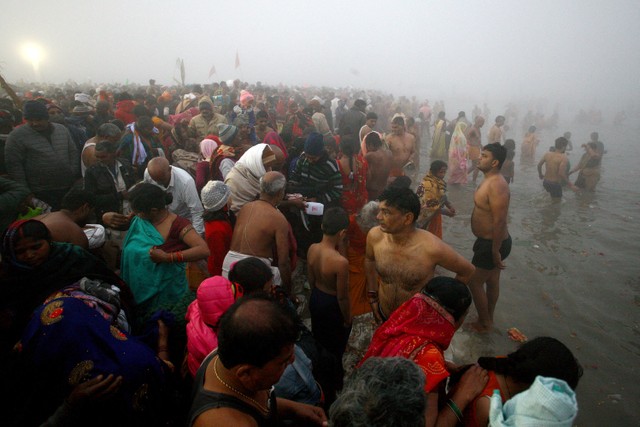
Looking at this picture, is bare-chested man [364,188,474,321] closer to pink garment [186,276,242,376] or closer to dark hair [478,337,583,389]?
dark hair [478,337,583,389]

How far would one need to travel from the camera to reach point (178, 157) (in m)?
6.18

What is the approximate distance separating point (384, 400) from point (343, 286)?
72.6 inches

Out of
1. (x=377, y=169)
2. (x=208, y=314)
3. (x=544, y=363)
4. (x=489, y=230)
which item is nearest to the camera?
(x=544, y=363)

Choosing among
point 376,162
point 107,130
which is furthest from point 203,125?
point 376,162

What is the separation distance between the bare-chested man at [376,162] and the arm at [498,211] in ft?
7.36

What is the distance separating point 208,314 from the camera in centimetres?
206

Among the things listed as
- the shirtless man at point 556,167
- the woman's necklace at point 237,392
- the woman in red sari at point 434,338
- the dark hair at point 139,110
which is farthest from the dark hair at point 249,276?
the shirtless man at point 556,167

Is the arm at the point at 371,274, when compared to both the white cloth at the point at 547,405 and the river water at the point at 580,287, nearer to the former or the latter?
the river water at the point at 580,287

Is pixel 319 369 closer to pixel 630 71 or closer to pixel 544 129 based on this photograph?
pixel 544 129

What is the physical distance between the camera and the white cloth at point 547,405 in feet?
3.64

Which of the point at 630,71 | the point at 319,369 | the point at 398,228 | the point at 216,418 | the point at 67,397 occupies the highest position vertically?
the point at 630,71

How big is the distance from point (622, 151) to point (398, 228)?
70.7 ft

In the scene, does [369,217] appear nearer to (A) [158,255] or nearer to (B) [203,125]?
(A) [158,255]

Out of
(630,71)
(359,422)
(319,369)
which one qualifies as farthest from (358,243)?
(630,71)
